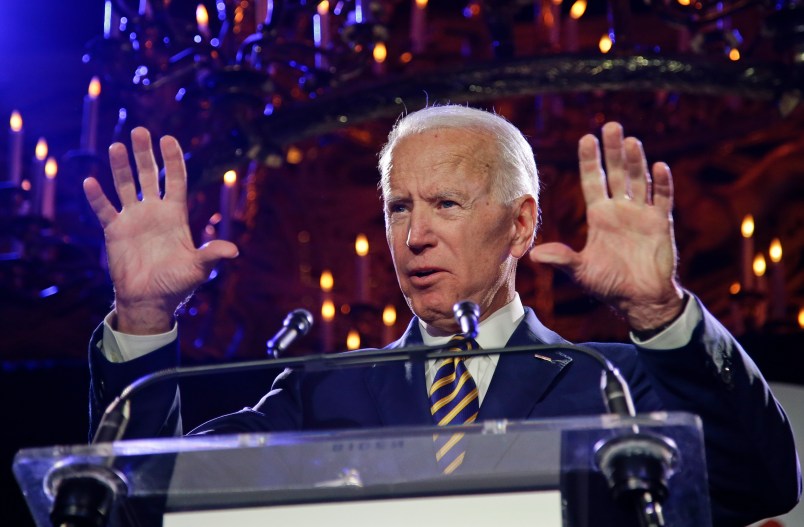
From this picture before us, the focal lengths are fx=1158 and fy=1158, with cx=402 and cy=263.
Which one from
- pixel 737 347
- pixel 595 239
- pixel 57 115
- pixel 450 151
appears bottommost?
pixel 737 347

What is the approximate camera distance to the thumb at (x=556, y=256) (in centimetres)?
162

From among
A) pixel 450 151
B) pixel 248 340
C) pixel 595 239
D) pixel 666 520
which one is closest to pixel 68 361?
pixel 248 340

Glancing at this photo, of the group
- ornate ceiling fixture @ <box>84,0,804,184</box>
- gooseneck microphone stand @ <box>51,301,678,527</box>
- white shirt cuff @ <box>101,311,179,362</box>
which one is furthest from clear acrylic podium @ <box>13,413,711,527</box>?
ornate ceiling fixture @ <box>84,0,804,184</box>

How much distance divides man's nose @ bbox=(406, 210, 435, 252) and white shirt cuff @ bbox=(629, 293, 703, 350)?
596 mm

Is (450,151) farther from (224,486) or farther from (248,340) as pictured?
(248,340)

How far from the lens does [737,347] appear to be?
1657mm

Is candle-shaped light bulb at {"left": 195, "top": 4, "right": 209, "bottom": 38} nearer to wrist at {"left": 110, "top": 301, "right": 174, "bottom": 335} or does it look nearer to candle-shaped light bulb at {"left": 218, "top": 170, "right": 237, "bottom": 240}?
candle-shaped light bulb at {"left": 218, "top": 170, "right": 237, "bottom": 240}

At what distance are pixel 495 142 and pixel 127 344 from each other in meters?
0.87

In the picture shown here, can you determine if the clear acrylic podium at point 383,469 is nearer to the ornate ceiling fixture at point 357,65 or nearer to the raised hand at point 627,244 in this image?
the raised hand at point 627,244

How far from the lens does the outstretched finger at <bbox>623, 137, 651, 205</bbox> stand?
65.8 inches

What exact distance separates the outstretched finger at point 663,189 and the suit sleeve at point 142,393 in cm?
78

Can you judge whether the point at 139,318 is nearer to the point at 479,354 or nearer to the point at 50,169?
the point at 479,354

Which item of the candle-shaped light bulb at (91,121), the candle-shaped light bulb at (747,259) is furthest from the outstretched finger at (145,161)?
the candle-shaped light bulb at (747,259)

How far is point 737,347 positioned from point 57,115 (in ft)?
11.1
